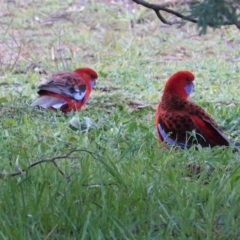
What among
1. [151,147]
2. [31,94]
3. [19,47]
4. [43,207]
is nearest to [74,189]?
[43,207]

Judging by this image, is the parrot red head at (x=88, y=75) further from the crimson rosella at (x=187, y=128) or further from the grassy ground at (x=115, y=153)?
the crimson rosella at (x=187, y=128)

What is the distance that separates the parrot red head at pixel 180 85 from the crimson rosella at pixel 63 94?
1.28 meters

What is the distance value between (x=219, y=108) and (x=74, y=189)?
3063 mm

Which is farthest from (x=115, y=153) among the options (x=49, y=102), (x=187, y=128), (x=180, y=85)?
(x=49, y=102)

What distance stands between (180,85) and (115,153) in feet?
3.26

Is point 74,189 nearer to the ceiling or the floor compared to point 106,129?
nearer to the ceiling

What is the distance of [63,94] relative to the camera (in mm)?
6516

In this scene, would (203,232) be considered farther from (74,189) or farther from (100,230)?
(74,189)

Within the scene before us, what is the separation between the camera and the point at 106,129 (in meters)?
5.71

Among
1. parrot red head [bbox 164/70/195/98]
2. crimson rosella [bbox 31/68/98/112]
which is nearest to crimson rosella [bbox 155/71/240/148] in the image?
parrot red head [bbox 164/70/195/98]

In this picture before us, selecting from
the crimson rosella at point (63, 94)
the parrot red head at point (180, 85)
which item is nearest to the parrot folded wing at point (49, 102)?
the crimson rosella at point (63, 94)

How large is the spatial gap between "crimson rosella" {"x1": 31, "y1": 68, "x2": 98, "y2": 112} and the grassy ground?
0.13 meters

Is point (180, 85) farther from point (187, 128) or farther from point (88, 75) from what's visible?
point (88, 75)

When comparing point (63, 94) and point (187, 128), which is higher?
point (187, 128)
